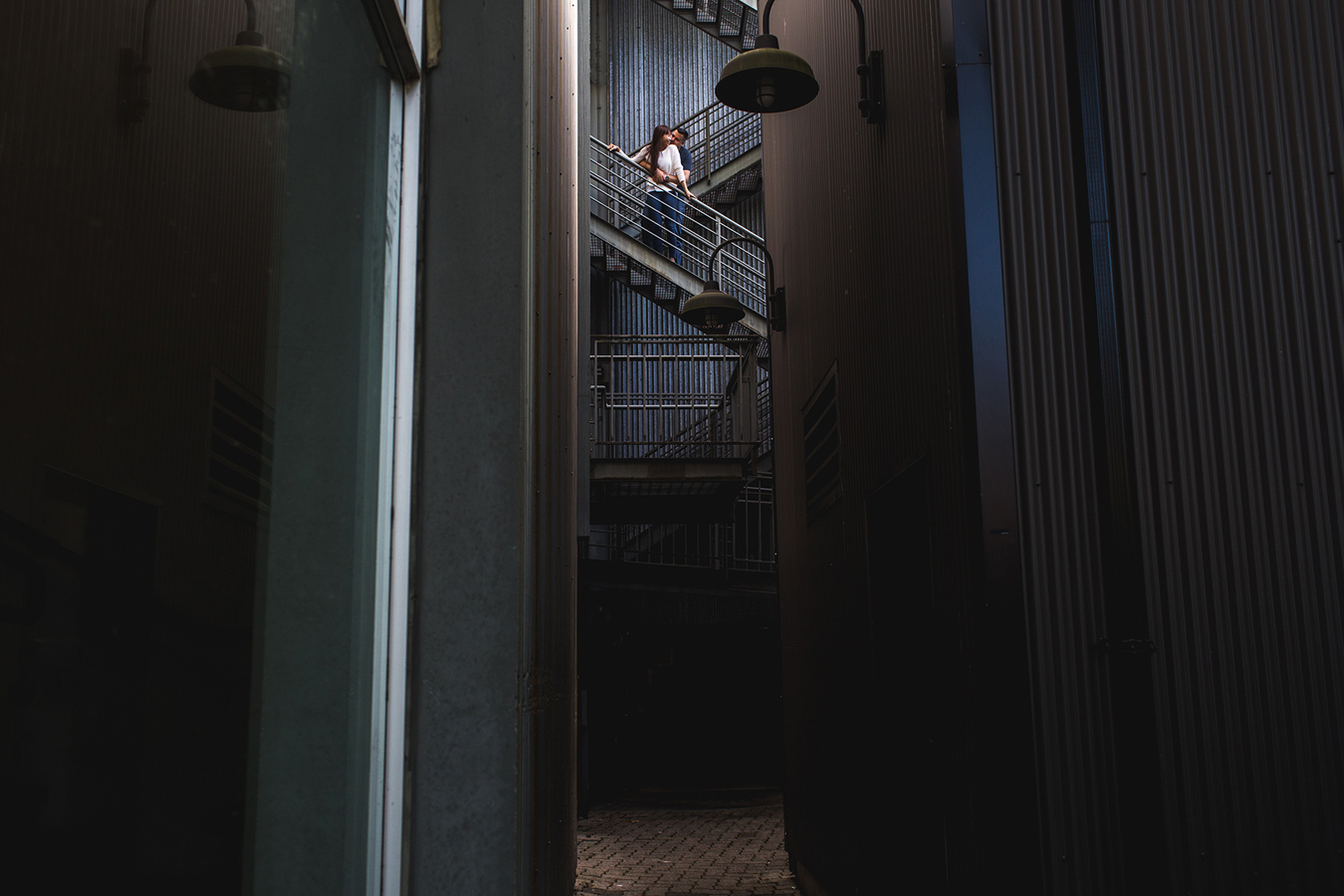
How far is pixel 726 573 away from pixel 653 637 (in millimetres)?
1629

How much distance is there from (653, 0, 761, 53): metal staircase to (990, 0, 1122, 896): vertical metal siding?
52.6 feet

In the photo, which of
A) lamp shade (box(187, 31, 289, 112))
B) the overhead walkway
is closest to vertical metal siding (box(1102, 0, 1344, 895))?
lamp shade (box(187, 31, 289, 112))

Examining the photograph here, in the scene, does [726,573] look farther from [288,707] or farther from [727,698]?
[288,707]

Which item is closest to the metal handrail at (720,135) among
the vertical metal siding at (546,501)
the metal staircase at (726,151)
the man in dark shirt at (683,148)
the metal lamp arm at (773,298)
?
the metal staircase at (726,151)

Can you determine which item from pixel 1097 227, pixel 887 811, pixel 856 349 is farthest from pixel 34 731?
pixel 856 349

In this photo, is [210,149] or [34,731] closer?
[34,731]

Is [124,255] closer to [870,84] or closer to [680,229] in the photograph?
[870,84]

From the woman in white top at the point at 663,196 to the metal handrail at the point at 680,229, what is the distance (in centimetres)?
2

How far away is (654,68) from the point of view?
20266mm

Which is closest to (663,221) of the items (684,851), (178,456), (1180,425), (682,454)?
(682,454)

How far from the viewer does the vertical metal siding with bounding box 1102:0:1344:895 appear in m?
3.92

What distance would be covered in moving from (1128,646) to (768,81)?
4.07 metres

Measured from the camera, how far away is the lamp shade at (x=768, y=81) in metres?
6.18

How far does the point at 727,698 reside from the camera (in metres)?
16.8
